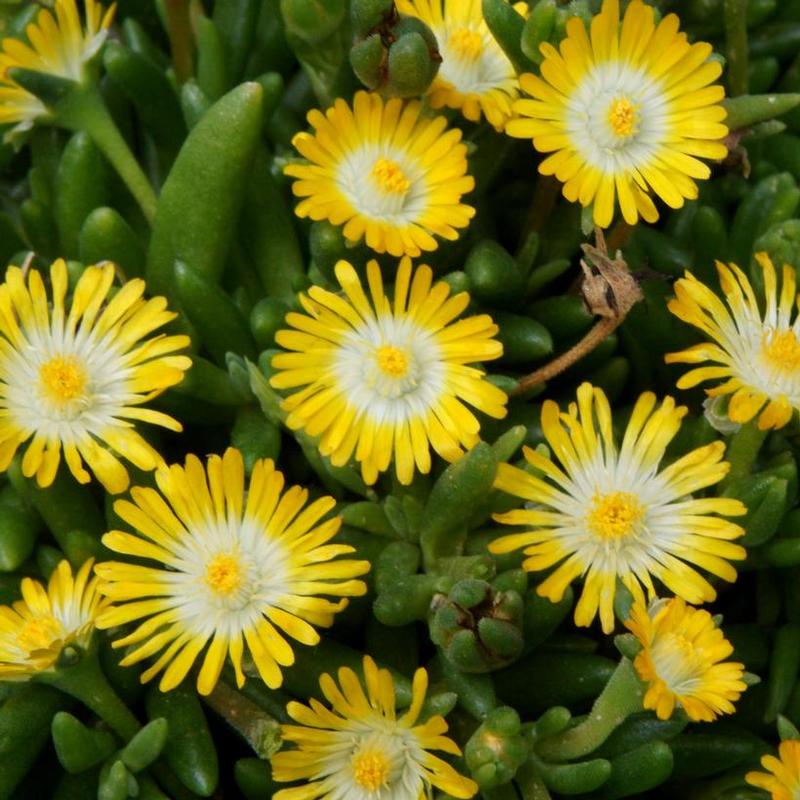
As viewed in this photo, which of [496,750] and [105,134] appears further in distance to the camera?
[105,134]

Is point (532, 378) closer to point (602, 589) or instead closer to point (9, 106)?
point (602, 589)

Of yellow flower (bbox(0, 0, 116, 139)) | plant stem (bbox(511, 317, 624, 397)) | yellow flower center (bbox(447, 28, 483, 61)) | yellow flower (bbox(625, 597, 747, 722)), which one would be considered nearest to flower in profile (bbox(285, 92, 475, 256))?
yellow flower center (bbox(447, 28, 483, 61))

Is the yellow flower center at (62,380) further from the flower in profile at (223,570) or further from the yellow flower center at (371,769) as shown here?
the yellow flower center at (371,769)

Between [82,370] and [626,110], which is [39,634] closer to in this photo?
[82,370]

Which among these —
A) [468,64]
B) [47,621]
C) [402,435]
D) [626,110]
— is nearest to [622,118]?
[626,110]

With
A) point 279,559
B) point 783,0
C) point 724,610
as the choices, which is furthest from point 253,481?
point 783,0

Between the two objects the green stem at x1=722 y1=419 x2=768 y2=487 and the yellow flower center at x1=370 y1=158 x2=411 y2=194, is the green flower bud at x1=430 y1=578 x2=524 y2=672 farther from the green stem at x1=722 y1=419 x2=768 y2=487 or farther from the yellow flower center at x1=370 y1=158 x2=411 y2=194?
the yellow flower center at x1=370 y1=158 x2=411 y2=194
